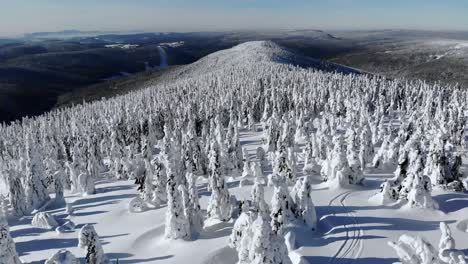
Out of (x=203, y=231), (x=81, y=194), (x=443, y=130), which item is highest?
(x=443, y=130)

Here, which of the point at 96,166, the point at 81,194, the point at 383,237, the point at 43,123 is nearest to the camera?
the point at 383,237

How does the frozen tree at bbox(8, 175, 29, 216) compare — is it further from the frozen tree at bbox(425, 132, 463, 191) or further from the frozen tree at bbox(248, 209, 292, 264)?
the frozen tree at bbox(425, 132, 463, 191)

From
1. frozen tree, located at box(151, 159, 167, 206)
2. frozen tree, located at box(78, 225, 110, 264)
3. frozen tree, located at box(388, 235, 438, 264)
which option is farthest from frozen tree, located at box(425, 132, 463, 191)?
frozen tree, located at box(78, 225, 110, 264)

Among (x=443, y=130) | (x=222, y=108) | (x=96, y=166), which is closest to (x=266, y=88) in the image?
(x=222, y=108)

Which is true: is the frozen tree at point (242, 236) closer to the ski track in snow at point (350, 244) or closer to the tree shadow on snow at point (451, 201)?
the ski track in snow at point (350, 244)

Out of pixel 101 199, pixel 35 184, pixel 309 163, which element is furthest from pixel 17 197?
pixel 309 163

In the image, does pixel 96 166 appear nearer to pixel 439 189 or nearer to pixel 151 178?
pixel 151 178

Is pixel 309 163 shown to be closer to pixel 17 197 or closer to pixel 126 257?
pixel 126 257

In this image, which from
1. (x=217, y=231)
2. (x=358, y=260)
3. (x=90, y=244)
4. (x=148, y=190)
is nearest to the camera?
(x=90, y=244)
